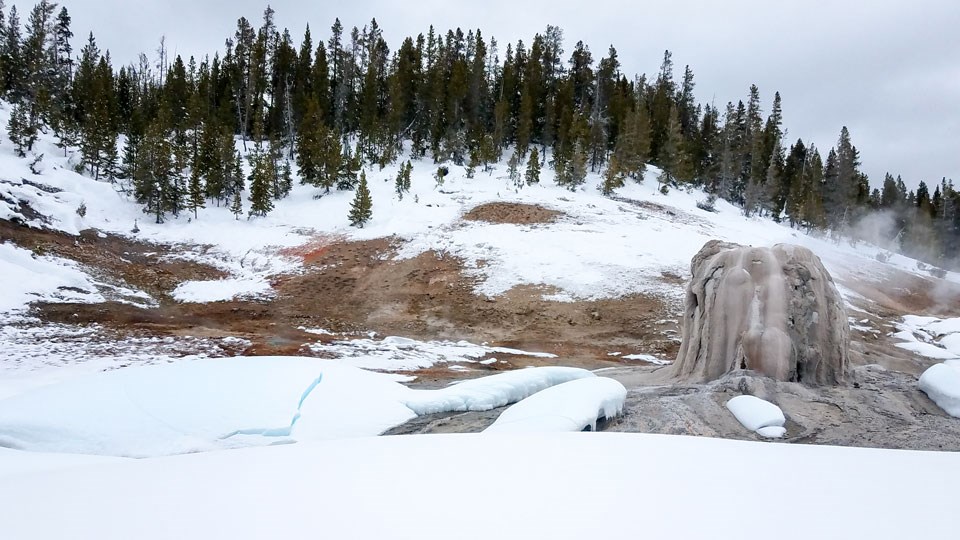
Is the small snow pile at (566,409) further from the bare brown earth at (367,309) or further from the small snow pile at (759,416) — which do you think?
the bare brown earth at (367,309)

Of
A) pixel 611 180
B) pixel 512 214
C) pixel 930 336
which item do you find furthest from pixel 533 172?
pixel 930 336

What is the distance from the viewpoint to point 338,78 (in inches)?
1966

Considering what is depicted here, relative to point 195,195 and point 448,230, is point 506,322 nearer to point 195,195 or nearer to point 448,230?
point 448,230

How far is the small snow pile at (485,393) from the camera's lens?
618 centimetres

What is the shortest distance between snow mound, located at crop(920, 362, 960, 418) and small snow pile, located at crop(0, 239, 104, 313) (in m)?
18.0

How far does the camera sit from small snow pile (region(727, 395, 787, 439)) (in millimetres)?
5363

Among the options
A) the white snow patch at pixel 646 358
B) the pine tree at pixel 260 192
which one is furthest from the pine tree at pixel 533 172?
the white snow patch at pixel 646 358

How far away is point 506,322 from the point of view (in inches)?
700

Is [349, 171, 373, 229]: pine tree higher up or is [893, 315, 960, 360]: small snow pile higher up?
[349, 171, 373, 229]: pine tree

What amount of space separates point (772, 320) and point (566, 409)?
198 inches

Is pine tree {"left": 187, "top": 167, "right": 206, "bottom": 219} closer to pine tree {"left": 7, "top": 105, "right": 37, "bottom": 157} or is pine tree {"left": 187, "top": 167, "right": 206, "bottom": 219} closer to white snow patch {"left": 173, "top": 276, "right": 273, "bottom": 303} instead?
pine tree {"left": 7, "top": 105, "right": 37, "bottom": 157}

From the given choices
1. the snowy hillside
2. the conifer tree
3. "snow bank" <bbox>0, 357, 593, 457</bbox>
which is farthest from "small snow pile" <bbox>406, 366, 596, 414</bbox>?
the conifer tree

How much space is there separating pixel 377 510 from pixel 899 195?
232 ft

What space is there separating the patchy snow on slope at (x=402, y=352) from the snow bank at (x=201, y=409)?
19.8ft
